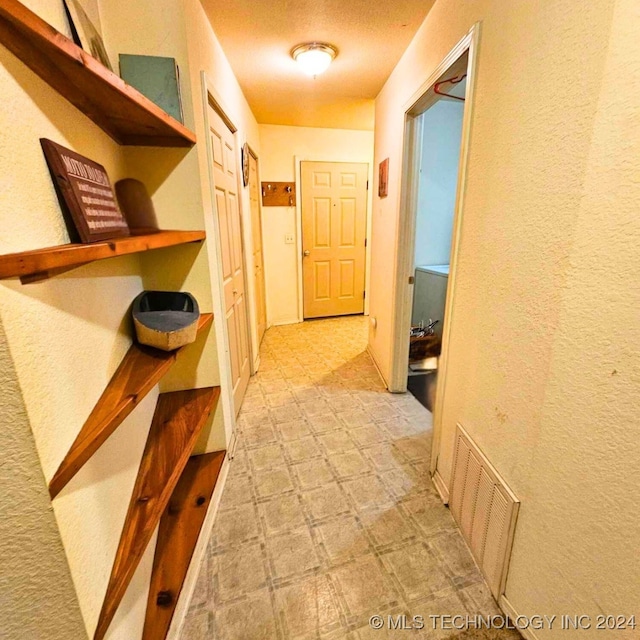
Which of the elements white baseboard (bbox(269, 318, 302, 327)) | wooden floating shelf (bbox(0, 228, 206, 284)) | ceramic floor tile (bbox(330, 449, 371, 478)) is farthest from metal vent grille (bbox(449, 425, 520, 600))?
white baseboard (bbox(269, 318, 302, 327))

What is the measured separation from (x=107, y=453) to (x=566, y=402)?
1.24 meters

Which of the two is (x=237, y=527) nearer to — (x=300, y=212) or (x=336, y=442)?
(x=336, y=442)

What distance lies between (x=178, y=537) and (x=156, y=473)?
42 cm

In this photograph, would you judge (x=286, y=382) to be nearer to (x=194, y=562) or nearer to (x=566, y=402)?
(x=194, y=562)

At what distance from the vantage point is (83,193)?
80 cm

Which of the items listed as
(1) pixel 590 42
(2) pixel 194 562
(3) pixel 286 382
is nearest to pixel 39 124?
(1) pixel 590 42

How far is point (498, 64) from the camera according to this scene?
1.02m

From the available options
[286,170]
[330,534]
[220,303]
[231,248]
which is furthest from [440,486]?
[286,170]

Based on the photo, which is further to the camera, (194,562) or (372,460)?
(372,460)

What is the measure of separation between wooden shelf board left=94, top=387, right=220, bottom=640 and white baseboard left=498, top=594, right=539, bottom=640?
1.18 m

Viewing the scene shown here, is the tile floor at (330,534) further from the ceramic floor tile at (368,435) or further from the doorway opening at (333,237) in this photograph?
the doorway opening at (333,237)

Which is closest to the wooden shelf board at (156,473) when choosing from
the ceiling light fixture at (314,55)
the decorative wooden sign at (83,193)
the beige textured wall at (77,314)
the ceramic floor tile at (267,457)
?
the beige textured wall at (77,314)

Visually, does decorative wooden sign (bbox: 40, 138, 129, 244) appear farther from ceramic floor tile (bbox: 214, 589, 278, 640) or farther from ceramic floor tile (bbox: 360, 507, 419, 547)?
ceramic floor tile (bbox: 360, 507, 419, 547)

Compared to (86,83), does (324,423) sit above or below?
below
